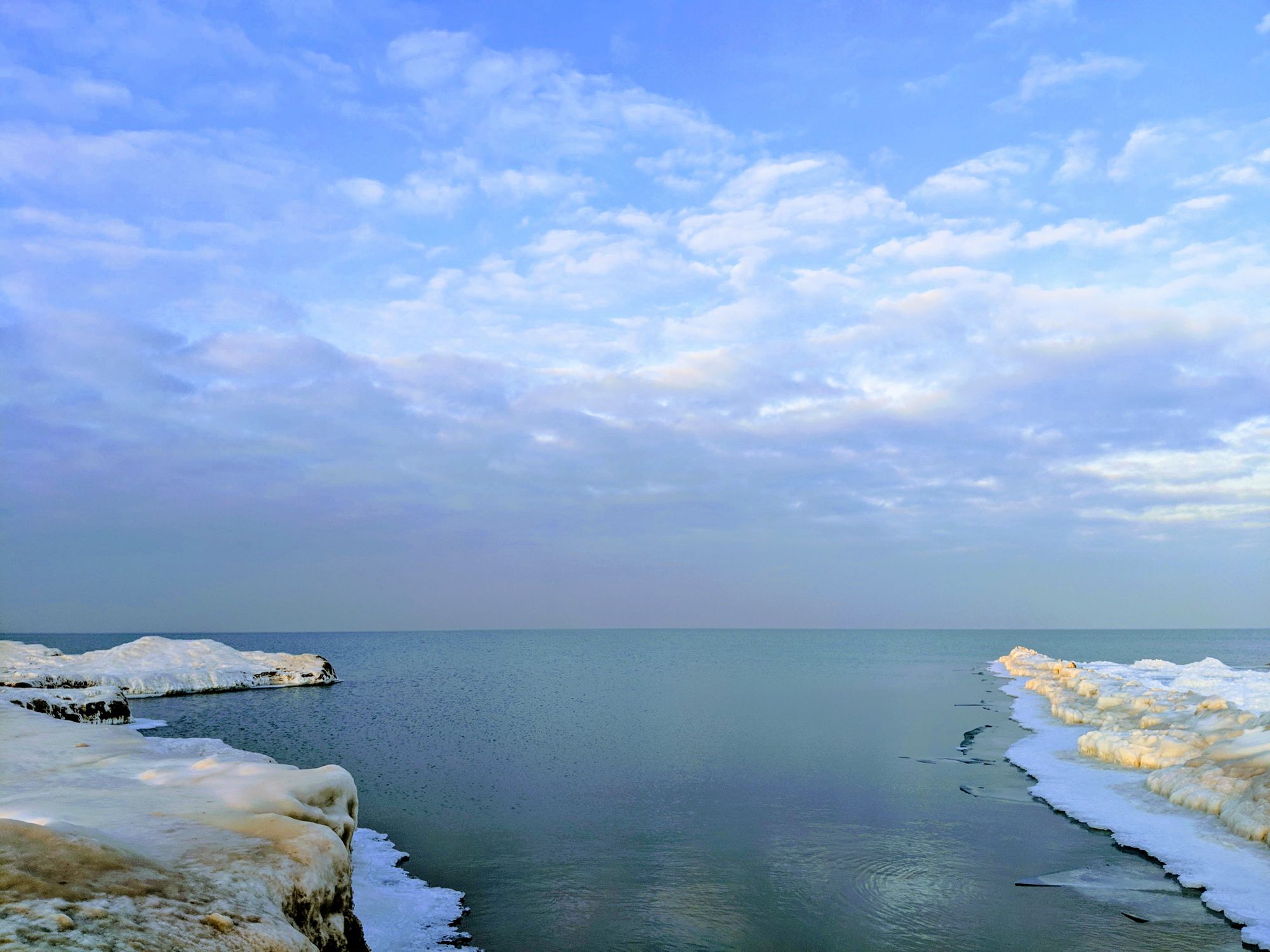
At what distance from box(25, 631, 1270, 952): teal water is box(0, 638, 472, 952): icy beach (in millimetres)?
2337

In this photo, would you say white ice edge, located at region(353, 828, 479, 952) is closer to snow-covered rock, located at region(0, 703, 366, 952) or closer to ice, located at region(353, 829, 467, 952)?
ice, located at region(353, 829, 467, 952)

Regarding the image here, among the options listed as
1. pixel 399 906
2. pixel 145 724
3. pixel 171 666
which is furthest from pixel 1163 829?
pixel 171 666

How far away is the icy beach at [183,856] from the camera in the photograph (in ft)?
26.3

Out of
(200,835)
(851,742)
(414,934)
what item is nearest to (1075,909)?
(414,934)

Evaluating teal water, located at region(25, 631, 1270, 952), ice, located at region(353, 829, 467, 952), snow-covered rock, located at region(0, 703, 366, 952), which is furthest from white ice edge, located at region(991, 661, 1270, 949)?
snow-covered rock, located at region(0, 703, 366, 952)

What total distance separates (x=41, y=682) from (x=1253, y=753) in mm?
61441

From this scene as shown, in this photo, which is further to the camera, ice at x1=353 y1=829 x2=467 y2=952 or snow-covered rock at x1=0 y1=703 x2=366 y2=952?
ice at x1=353 y1=829 x2=467 y2=952

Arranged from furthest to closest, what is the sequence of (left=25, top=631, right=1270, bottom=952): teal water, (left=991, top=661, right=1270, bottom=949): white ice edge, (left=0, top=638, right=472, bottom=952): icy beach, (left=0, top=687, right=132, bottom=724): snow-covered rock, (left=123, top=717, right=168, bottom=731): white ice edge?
(left=123, top=717, right=168, bottom=731): white ice edge < (left=0, top=687, right=132, bottom=724): snow-covered rock < (left=991, top=661, right=1270, bottom=949): white ice edge < (left=25, top=631, right=1270, bottom=952): teal water < (left=0, top=638, right=472, bottom=952): icy beach

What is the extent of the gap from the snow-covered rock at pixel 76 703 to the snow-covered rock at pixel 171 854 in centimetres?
1589

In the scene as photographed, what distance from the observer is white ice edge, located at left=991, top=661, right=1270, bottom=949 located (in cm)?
1708

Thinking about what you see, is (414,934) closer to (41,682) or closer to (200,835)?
(200,835)

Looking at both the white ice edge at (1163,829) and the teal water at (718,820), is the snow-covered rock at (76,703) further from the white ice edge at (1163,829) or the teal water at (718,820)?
the white ice edge at (1163,829)

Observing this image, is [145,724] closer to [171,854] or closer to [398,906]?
[398,906]

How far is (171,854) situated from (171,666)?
7108cm
